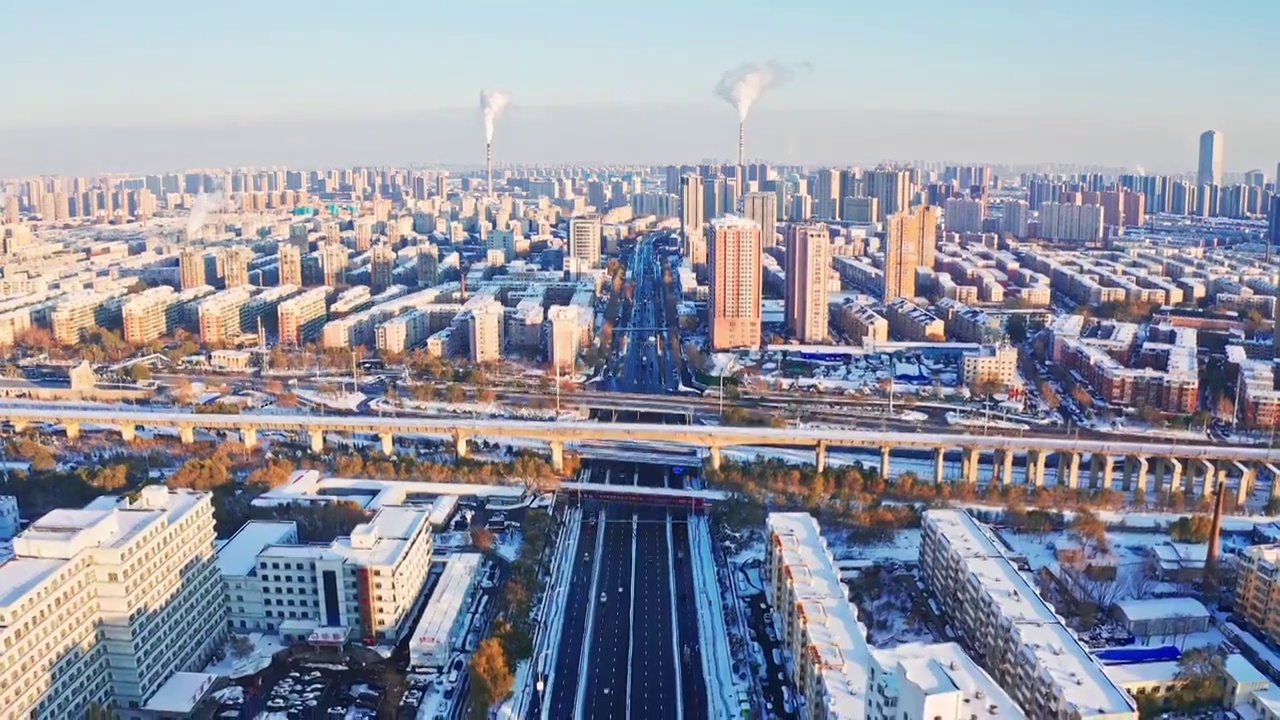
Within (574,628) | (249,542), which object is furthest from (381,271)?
(574,628)

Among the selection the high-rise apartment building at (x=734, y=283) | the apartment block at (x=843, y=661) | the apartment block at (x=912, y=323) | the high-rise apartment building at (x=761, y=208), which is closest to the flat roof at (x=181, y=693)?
the apartment block at (x=843, y=661)

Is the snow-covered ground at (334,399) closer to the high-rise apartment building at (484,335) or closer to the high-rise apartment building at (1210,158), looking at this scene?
the high-rise apartment building at (484,335)

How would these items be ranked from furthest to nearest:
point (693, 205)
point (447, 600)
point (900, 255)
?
point (693, 205), point (900, 255), point (447, 600)

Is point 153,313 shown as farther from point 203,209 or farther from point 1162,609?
point 1162,609

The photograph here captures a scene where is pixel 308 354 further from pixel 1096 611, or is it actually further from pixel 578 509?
pixel 1096 611

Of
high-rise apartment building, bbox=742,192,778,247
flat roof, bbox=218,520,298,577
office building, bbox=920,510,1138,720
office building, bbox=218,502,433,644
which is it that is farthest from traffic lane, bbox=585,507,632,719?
high-rise apartment building, bbox=742,192,778,247
